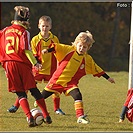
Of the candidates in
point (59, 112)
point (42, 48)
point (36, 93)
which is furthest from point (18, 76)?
point (42, 48)

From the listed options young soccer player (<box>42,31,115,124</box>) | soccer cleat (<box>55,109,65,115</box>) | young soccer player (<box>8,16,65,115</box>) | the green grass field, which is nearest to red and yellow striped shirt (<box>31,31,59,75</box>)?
young soccer player (<box>8,16,65,115</box>)

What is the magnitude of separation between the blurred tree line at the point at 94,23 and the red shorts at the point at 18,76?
19.8 metres

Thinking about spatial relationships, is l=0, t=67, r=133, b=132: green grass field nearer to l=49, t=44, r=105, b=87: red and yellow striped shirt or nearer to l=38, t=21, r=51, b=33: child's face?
l=49, t=44, r=105, b=87: red and yellow striped shirt

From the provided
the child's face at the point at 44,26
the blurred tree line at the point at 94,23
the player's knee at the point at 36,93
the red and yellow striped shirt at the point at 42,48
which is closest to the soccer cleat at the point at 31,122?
the player's knee at the point at 36,93

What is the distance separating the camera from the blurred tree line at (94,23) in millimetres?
28266

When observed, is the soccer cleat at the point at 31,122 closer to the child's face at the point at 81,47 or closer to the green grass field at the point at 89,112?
the green grass field at the point at 89,112

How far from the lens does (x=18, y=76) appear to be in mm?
7723

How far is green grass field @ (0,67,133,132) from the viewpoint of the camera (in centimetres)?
757

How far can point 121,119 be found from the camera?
27.3 ft

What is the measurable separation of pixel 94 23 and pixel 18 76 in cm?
2328

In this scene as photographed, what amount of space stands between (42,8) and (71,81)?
20778 mm

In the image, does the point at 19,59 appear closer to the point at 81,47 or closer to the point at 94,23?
the point at 81,47

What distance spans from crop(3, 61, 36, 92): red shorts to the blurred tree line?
65.0 ft

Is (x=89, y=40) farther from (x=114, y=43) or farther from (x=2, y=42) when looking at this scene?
(x=114, y=43)
